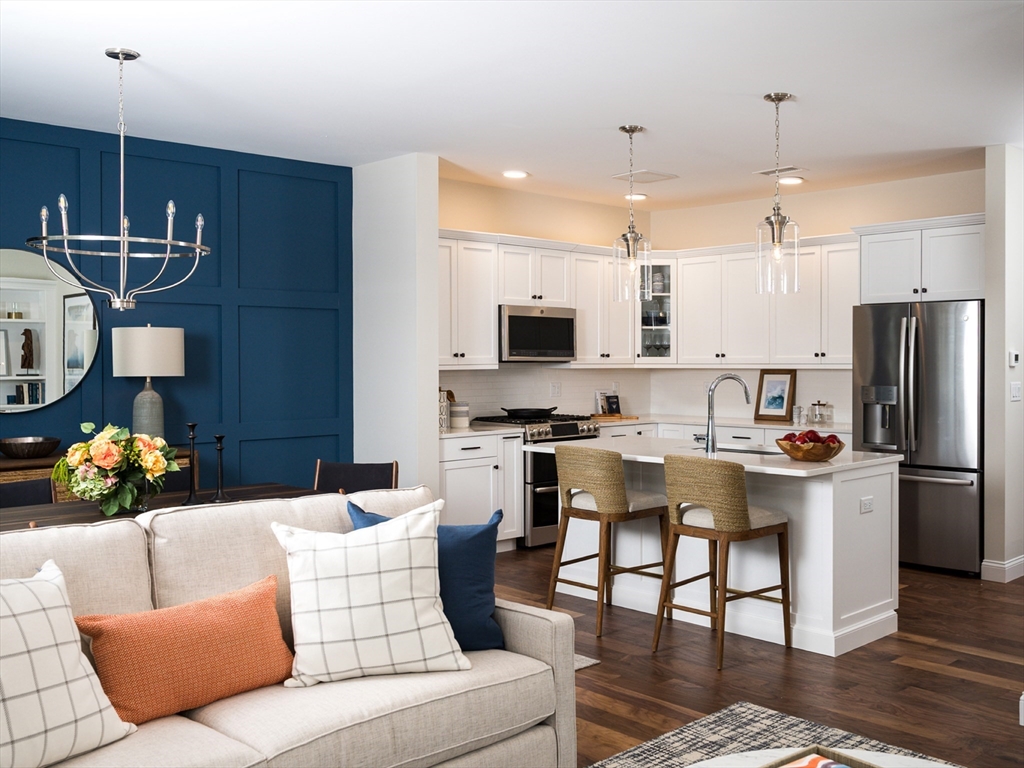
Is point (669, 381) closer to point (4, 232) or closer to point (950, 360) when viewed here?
point (950, 360)

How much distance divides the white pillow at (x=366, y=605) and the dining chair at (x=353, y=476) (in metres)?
2.20

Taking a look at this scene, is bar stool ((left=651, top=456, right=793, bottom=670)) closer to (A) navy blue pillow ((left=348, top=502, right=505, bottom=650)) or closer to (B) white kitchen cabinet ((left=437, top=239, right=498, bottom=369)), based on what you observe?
(A) navy blue pillow ((left=348, top=502, right=505, bottom=650))

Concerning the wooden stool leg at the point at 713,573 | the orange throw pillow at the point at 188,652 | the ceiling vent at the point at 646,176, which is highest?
the ceiling vent at the point at 646,176

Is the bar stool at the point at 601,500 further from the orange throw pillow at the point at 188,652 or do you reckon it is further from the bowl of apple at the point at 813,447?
the orange throw pillow at the point at 188,652

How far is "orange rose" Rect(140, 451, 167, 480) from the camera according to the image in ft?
11.2

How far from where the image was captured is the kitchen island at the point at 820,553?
426cm

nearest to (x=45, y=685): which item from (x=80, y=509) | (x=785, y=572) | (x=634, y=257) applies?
(x=80, y=509)

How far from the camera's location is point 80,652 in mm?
2123

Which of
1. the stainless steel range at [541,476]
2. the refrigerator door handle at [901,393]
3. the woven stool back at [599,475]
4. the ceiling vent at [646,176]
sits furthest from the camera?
the stainless steel range at [541,476]

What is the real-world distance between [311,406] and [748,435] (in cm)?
312

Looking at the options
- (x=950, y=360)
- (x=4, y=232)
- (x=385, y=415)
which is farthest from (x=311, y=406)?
(x=950, y=360)

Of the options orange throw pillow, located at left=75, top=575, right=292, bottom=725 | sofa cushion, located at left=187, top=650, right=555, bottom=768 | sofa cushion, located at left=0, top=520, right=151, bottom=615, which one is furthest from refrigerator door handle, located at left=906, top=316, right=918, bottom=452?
sofa cushion, located at left=0, top=520, right=151, bottom=615

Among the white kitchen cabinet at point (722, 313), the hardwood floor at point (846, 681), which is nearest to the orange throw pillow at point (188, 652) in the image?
the hardwood floor at point (846, 681)

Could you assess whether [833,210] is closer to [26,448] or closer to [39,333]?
[39,333]
